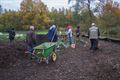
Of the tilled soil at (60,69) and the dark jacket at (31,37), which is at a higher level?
the dark jacket at (31,37)

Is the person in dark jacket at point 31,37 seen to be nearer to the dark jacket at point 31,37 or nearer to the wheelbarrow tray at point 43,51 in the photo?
the dark jacket at point 31,37

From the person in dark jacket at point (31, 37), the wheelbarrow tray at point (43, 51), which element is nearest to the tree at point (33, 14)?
the person in dark jacket at point (31, 37)

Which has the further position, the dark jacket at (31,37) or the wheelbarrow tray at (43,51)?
the dark jacket at (31,37)

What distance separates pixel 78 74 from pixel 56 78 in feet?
3.12

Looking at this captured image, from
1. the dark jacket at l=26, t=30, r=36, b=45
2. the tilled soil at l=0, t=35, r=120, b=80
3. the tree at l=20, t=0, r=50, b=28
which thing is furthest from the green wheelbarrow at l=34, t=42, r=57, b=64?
the tree at l=20, t=0, r=50, b=28

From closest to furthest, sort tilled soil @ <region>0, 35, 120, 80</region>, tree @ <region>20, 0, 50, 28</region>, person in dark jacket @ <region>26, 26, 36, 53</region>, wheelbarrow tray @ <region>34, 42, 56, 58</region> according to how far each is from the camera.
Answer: tilled soil @ <region>0, 35, 120, 80</region> < wheelbarrow tray @ <region>34, 42, 56, 58</region> < person in dark jacket @ <region>26, 26, 36, 53</region> < tree @ <region>20, 0, 50, 28</region>

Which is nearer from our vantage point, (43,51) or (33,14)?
(43,51)

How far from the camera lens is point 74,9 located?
190 feet

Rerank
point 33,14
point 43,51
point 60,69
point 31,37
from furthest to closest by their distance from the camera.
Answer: point 33,14, point 31,37, point 43,51, point 60,69

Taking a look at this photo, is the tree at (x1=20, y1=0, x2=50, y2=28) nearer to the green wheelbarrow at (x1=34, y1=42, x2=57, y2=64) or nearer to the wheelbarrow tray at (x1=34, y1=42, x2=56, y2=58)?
the green wheelbarrow at (x1=34, y1=42, x2=57, y2=64)

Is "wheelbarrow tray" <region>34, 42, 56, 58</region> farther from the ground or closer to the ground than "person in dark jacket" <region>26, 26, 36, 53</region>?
closer to the ground

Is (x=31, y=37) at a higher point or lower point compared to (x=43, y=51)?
higher

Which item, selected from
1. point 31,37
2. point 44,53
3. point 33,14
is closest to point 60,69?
point 44,53

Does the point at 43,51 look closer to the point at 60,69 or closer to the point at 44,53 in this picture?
the point at 44,53
